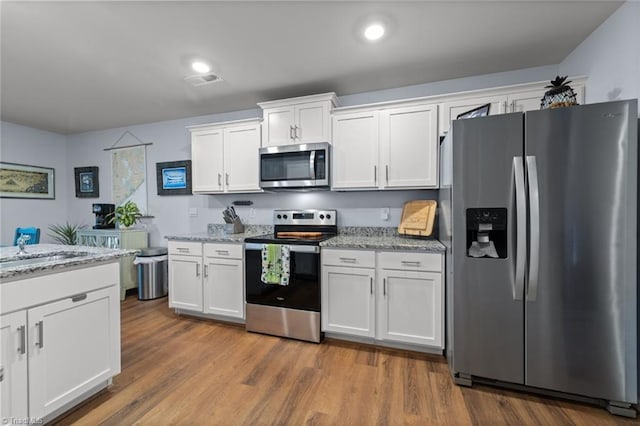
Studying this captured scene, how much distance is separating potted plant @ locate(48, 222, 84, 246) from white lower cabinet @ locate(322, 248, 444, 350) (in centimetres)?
419

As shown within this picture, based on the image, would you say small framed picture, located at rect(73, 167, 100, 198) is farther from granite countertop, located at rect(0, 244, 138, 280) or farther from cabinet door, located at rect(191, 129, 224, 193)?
granite countertop, located at rect(0, 244, 138, 280)

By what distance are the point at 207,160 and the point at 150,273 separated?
1.70m

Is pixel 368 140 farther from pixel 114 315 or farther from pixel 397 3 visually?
pixel 114 315

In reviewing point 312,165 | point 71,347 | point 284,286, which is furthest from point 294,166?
point 71,347

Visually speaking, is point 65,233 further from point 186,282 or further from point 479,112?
point 479,112

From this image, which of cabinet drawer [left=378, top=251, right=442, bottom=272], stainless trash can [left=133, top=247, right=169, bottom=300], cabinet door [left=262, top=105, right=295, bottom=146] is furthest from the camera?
stainless trash can [left=133, top=247, right=169, bottom=300]

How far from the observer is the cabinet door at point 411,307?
2107 mm

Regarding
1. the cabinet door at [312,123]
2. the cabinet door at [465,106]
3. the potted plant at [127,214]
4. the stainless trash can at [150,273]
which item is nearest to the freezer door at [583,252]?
the cabinet door at [465,106]

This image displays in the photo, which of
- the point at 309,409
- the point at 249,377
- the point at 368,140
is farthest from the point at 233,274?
the point at 368,140

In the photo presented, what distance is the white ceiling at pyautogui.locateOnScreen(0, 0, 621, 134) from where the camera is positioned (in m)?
1.72

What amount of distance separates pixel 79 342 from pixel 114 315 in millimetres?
214

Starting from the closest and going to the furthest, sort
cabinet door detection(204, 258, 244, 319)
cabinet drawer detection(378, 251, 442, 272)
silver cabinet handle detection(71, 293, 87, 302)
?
silver cabinet handle detection(71, 293, 87, 302)
cabinet drawer detection(378, 251, 442, 272)
cabinet door detection(204, 258, 244, 319)

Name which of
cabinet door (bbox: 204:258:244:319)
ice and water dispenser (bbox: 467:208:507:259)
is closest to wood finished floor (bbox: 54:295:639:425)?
cabinet door (bbox: 204:258:244:319)

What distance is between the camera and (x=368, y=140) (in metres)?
2.59
